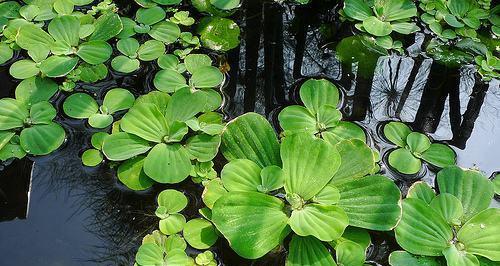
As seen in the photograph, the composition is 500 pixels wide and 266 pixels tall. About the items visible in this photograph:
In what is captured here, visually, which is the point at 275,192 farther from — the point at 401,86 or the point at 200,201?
the point at 401,86

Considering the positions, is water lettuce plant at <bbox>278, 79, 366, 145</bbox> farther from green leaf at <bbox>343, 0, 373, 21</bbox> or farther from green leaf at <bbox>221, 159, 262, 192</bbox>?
green leaf at <bbox>343, 0, 373, 21</bbox>

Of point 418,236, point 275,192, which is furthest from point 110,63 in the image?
point 418,236

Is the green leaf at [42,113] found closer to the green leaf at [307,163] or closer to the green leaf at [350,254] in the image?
the green leaf at [307,163]

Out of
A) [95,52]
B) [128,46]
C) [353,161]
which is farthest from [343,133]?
[95,52]

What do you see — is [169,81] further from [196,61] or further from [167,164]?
[167,164]

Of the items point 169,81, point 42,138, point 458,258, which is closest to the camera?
point 458,258

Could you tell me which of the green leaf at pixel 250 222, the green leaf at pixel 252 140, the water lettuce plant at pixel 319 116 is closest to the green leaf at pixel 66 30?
the green leaf at pixel 252 140
